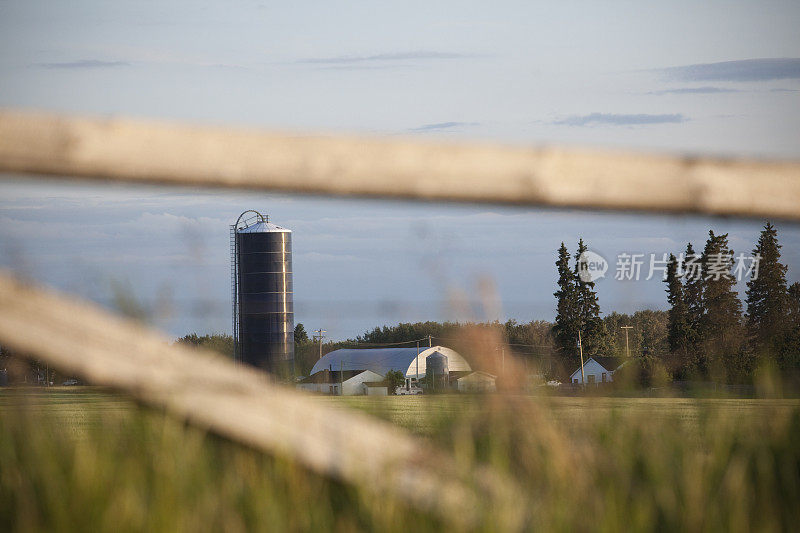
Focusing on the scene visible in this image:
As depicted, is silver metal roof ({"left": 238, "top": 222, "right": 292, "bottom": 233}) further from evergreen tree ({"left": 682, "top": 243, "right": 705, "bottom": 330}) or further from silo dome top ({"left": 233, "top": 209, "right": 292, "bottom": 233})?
evergreen tree ({"left": 682, "top": 243, "right": 705, "bottom": 330})

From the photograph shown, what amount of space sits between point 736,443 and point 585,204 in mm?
1226

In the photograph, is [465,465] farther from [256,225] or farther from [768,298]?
[256,225]

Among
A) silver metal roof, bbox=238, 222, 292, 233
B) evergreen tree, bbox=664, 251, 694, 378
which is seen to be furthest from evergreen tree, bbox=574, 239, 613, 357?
evergreen tree, bbox=664, 251, 694, 378

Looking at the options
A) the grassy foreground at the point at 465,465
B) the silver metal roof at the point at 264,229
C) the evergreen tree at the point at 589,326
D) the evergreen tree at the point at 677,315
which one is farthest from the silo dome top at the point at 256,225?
the grassy foreground at the point at 465,465

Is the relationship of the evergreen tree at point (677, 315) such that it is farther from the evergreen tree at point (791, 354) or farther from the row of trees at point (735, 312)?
the evergreen tree at point (791, 354)

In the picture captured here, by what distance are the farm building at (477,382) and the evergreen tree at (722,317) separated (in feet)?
3.40

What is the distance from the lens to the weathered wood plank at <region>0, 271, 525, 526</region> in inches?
79.4

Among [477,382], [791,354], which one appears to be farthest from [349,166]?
[791,354]

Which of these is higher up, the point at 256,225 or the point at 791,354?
the point at 256,225

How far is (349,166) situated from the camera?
1832 millimetres

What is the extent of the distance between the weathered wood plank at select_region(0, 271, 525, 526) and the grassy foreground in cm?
7

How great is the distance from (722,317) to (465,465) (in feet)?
6.03

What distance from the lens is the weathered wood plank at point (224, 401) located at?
2.02m

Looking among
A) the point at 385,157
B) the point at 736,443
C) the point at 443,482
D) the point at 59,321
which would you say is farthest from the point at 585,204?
the point at 59,321
